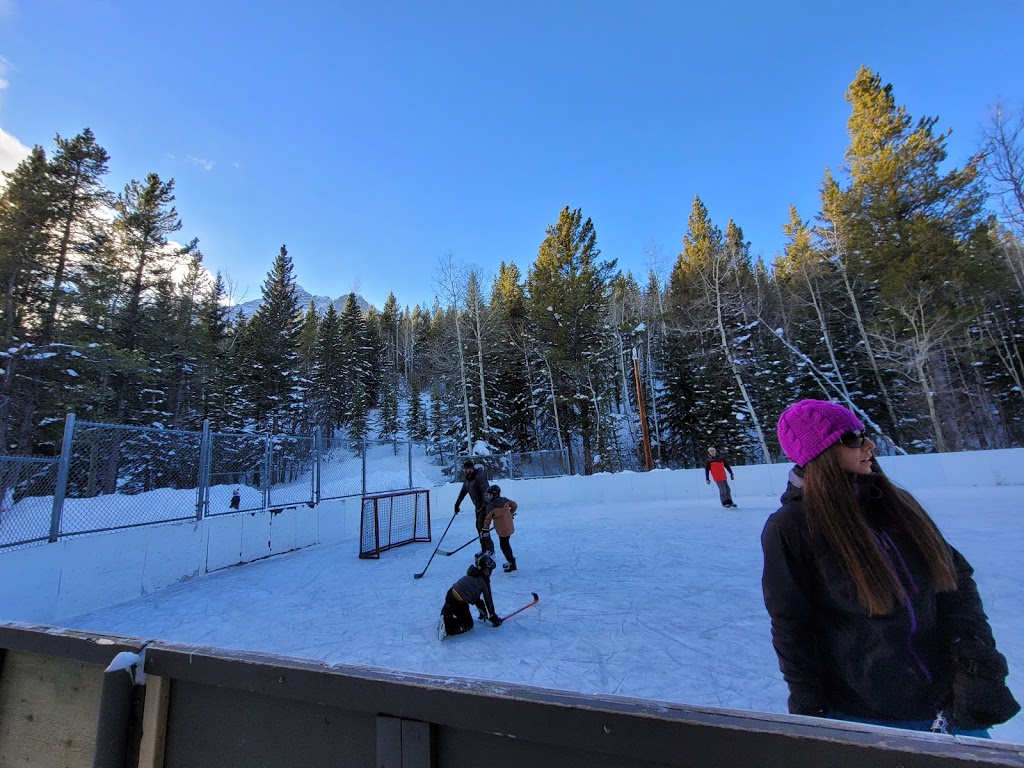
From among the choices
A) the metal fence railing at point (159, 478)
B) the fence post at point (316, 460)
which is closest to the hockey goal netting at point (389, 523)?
the metal fence railing at point (159, 478)

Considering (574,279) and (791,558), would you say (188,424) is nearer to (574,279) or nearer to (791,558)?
(574,279)

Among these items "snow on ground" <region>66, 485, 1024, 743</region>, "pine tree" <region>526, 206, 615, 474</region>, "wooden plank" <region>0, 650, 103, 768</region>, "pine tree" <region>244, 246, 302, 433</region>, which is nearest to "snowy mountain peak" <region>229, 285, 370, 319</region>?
"pine tree" <region>244, 246, 302, 433</region>

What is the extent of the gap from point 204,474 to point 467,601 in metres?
5.95

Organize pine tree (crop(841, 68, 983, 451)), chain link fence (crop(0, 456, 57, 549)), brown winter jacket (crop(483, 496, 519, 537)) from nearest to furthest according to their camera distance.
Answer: chain link fence (crop(0, 456, 57, 549)) → brown winter jacket (crop(483, 496, 519, 537)) → pine tree (crop(841, 68, 983, 451))

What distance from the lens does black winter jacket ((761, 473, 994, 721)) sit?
1238mm

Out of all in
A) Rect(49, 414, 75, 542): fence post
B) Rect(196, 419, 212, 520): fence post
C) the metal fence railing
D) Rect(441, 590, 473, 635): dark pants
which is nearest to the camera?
Rect(441, 590, 473, 635): dark pants

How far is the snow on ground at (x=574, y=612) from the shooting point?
10.9 feet

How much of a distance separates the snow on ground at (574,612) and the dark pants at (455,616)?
Answer: 0.40ft

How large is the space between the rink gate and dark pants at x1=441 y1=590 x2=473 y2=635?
10.2ft

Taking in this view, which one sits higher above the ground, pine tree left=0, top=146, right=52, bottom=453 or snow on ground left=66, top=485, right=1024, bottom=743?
pine tree left=0, top=146, right=52, bottom=453

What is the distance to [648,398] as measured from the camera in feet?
92.1

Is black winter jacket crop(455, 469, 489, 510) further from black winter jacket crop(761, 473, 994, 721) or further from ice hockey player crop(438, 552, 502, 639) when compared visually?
black winter jacket crop(761, 473, 994, 721)

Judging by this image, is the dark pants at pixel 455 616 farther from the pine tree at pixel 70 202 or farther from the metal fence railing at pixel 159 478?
the pine tree at pixel 70 202

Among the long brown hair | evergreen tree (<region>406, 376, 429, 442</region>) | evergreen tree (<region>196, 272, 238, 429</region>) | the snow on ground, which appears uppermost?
evergreen tree (<region>196, 272, 238, 429</region>)
